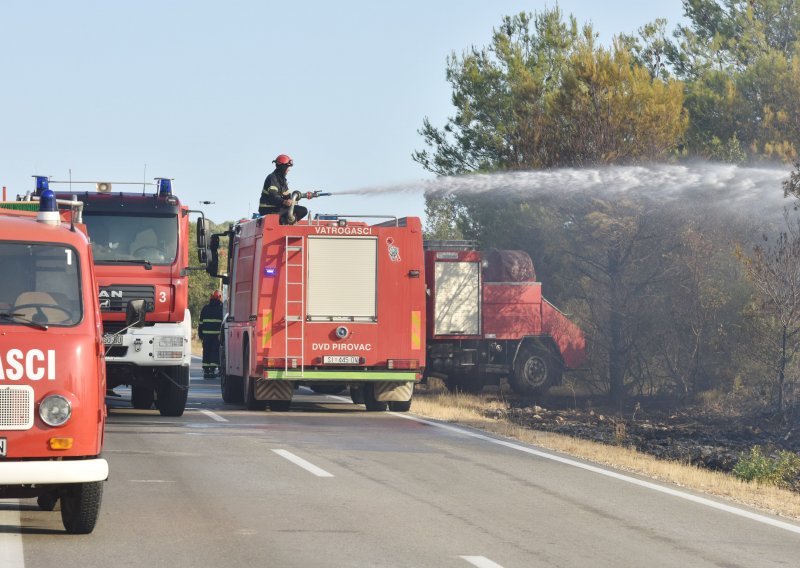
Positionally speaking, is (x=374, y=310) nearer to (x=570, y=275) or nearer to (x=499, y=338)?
(x=499, y=338)

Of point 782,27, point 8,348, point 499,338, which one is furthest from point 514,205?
point 8,348

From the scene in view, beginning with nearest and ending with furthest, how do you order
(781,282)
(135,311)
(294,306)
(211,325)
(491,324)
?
(135,311) < (294,306) < (781,282) < (491,324) < (211,325)

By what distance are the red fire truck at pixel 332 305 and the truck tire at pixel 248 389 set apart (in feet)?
0.12

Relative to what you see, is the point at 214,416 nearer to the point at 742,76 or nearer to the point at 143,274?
the point at 143,274

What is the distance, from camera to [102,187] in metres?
18.4

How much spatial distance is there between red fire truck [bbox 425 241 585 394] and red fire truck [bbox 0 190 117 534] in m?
17.2

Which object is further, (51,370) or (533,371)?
(533,371)

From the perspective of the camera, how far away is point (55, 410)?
27.5 feet

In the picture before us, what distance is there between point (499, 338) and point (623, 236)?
11.3ft

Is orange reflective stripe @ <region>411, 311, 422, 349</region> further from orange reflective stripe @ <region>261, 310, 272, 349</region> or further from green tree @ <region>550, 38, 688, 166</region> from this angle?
green tree @ <region>550, 38, 688, 166</region>

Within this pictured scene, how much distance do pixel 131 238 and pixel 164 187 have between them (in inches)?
34.2

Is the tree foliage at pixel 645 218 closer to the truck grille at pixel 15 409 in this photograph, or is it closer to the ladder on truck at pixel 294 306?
the ladder on truck at pixel 294 306

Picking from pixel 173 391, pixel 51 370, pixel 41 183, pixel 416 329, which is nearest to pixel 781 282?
pixel 416 329

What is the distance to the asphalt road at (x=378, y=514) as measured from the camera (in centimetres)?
844
